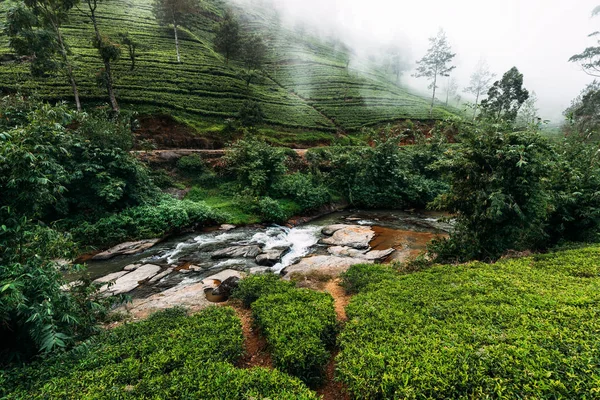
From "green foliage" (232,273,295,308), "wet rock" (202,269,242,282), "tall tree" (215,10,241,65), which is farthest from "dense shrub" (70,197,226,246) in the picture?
"tall tree" (215,10,241,65)

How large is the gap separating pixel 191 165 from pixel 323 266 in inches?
679

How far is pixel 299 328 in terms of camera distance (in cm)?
536

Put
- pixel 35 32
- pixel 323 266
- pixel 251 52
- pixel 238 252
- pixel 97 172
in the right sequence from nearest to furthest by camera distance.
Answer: pixel 323 266 < pixel 238 252 < pixel 97 172 < pixel 35 32 < pixel 251 52

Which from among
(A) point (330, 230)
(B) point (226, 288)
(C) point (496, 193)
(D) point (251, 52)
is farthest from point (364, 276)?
(D) point (251, 52)

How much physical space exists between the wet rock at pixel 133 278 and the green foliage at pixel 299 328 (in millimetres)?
6070

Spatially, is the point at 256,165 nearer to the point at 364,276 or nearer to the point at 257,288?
the point at 257,288

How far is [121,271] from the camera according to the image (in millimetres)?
11352

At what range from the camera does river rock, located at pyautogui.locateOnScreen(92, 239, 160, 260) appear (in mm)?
12945

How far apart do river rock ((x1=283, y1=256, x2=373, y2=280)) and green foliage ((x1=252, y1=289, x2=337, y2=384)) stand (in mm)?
2970

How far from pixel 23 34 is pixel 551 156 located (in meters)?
35.3

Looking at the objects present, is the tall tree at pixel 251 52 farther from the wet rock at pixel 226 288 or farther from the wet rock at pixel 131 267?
the wet rock at pixel 226 288

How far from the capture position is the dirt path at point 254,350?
525cm

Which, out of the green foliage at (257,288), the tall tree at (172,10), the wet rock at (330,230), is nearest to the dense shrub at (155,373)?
the green foliage at (257,288)

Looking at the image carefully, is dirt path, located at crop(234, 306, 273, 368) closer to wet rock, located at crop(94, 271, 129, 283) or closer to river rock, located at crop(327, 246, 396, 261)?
river rock, located at crop(327, 246, 396, 261)
